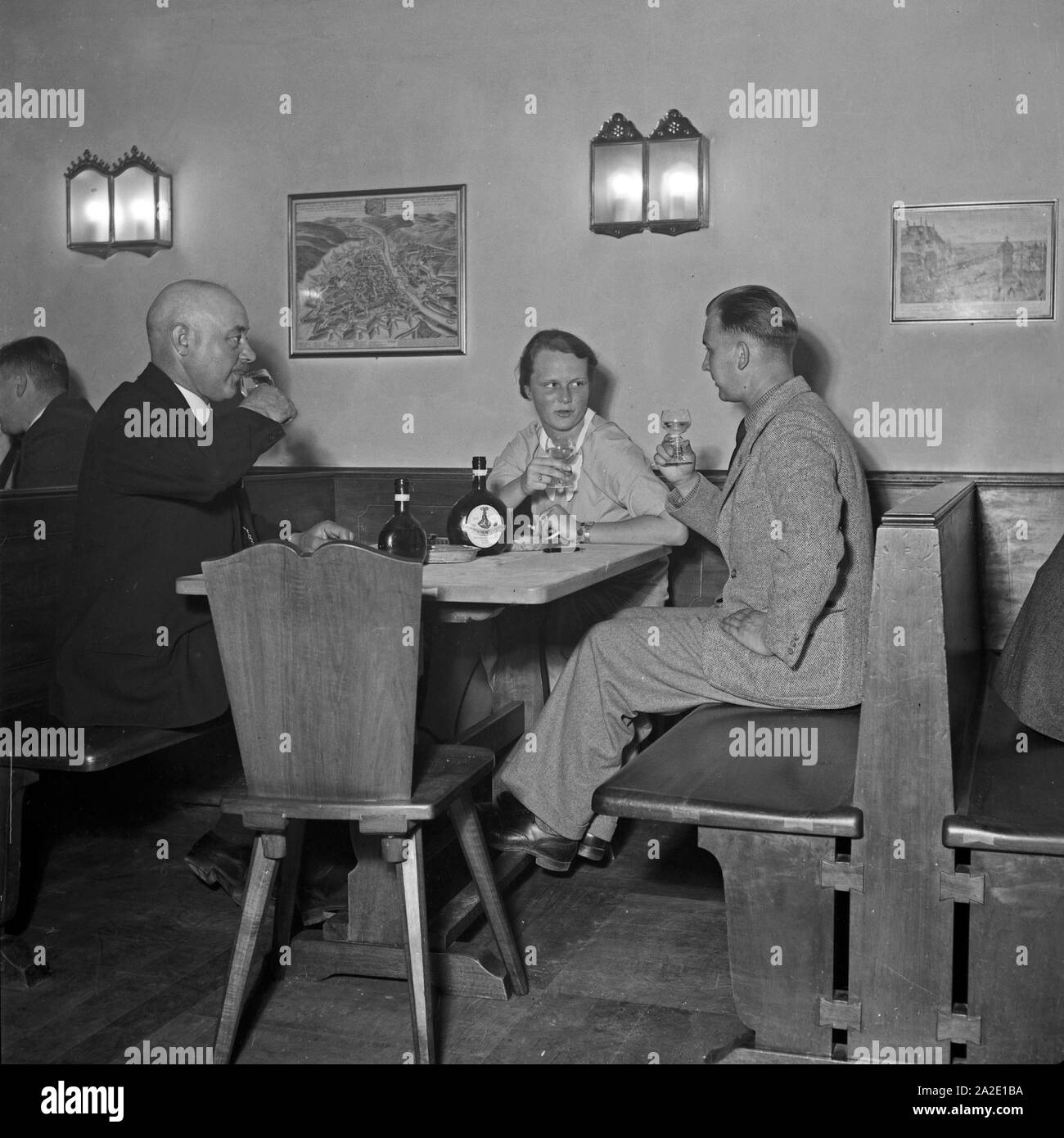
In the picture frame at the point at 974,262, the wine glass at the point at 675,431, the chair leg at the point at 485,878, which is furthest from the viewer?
the picture frame at the point at 974,262

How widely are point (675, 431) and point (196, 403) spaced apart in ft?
4.09

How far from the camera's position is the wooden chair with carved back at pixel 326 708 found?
226 centimetres

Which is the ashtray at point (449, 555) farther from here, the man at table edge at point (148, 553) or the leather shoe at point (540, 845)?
the leather shoe at point (540, 845)

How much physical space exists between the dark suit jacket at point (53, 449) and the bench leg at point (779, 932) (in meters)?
2.75

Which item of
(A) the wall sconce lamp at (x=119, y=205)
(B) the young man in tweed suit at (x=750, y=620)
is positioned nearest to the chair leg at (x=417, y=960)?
(B) the young man in tweed suit at (x=750, y=620)

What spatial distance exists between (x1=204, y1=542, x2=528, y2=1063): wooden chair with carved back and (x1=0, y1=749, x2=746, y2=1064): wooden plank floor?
24cm

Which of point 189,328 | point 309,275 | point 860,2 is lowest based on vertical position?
Result: point 189,328

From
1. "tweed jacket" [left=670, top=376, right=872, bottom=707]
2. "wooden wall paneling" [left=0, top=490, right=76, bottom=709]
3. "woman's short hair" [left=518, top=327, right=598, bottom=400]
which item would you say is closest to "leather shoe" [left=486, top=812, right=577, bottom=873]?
"tweed jacket" [left=670, top=376, right=872, bottom=707]

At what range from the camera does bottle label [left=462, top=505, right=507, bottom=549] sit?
3.46 metres

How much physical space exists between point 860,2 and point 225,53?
2582 millimetres

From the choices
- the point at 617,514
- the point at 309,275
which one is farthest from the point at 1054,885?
the point at 309,275

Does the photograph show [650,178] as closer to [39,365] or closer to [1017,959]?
[39,365]
